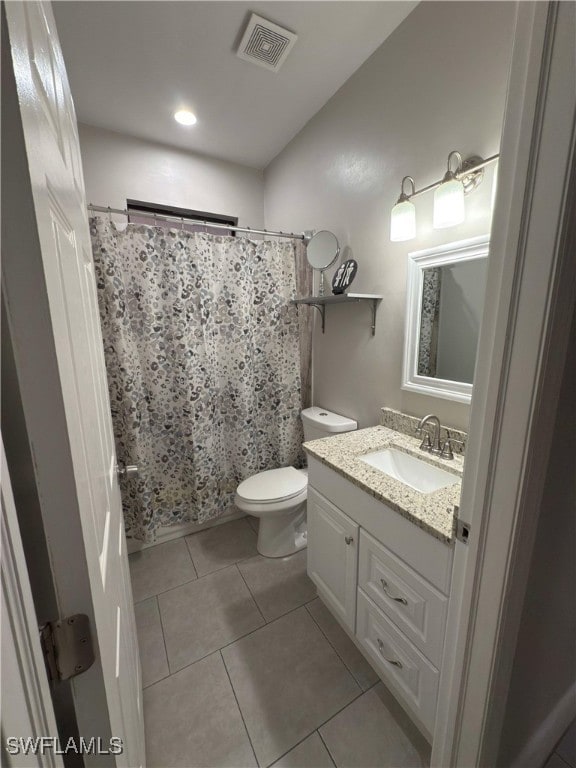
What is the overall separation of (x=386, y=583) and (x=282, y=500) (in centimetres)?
77

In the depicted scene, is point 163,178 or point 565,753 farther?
point 163,178

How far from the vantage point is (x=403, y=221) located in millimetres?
1393

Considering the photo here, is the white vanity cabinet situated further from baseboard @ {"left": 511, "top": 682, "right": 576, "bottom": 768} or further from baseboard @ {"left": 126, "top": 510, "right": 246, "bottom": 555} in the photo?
baseboard @ {"left": 126, "top": 510, "right": 246, "bottom": 555}

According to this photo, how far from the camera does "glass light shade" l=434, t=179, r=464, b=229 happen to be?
1.17m

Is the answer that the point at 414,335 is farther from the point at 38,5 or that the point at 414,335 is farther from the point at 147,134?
the point at 147,134

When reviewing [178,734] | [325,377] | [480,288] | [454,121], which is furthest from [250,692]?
[454,121]

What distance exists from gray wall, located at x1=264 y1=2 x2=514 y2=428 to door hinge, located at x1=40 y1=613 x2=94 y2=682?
1.38 meters

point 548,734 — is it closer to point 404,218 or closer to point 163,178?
point 404,218

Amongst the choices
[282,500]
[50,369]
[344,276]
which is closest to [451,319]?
[344,276]

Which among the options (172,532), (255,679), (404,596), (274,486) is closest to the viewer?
(404,596)

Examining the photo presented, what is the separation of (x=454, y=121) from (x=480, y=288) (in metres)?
0.67

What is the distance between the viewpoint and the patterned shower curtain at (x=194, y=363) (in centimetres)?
175

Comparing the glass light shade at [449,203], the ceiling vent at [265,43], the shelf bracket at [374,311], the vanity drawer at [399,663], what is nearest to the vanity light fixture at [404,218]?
the glass light shade at [449,203]

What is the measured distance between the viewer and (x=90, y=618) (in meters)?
0.42
